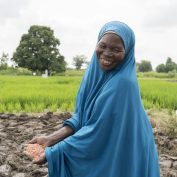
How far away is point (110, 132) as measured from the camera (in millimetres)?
2033

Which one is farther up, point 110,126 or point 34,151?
point 110,126

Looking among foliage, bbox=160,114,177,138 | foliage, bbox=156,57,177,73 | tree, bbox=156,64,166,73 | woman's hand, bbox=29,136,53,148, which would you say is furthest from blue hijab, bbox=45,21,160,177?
tree, bbox=156,64,166,73

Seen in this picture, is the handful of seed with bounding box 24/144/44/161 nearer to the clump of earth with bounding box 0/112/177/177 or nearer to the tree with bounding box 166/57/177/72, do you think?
the clump of earth with bounding box 0/112/177/177

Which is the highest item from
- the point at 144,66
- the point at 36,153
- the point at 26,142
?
the point at 144,66

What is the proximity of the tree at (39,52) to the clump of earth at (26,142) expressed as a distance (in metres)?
35.5

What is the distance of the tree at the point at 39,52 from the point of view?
42.3m

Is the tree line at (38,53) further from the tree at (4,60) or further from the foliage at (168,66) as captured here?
the foliage at (168,66)

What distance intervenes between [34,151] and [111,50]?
66 cm

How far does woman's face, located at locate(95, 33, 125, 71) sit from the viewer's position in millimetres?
1991

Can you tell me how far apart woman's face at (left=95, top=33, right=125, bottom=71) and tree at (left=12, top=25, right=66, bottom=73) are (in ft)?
131

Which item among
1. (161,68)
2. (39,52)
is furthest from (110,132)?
(161,68)

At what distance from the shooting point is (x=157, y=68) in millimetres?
63750

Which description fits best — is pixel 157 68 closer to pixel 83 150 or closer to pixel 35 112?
pixel 35 112

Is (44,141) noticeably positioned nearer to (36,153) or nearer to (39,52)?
(36,153)
